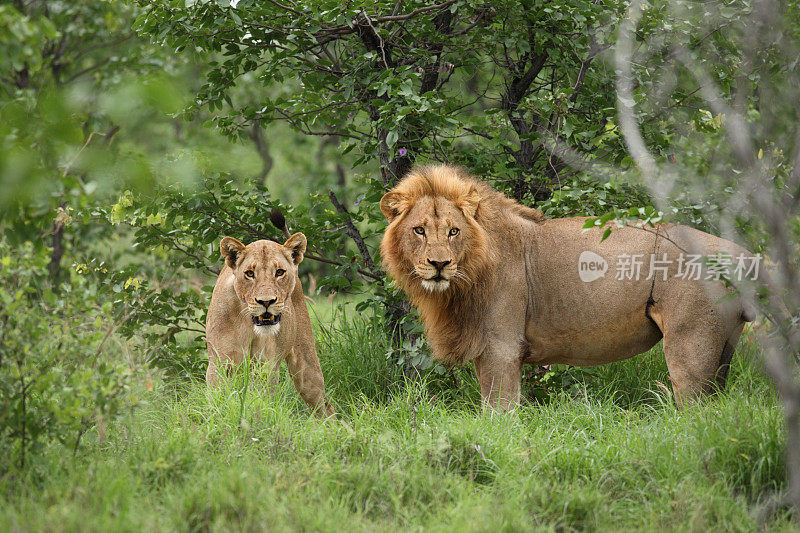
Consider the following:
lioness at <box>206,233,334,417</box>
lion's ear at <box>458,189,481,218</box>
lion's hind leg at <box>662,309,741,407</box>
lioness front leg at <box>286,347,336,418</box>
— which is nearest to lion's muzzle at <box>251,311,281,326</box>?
lioness at <box>206,233,334,417</box>

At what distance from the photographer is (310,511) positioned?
3.28m

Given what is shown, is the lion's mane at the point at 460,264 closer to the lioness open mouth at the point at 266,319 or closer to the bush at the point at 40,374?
the lioness open mouth at the point at 266,319

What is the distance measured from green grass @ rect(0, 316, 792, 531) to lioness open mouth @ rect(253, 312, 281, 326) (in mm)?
461

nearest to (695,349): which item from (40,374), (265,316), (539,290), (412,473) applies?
(539,290)

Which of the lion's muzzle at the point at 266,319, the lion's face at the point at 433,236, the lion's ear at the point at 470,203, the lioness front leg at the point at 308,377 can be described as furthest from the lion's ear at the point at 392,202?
the lioness front leg at the point at 308,377

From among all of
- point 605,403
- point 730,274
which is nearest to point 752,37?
point 730,274

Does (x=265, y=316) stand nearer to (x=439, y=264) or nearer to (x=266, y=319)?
(x=266, y=319)

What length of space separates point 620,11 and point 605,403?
2.61 metres

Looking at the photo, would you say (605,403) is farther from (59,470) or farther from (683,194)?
(59,470)

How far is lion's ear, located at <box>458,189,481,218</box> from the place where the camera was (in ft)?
15.6

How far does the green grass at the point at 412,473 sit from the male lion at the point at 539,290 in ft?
1.18

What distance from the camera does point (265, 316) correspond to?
4961mm

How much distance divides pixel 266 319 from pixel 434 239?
1200 millimetres

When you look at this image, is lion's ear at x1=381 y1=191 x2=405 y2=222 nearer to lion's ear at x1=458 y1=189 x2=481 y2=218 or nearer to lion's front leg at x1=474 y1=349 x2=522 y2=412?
lion's ear at x1=458 y1=189 x2=481 y2=218
